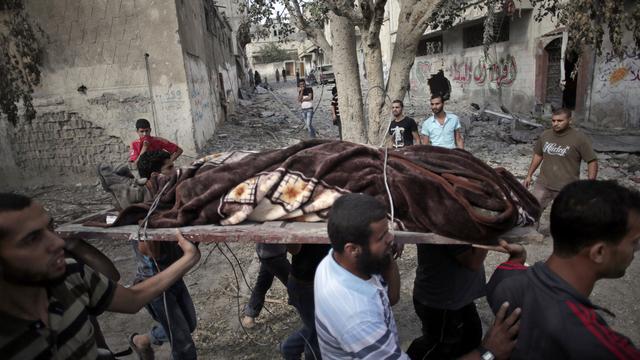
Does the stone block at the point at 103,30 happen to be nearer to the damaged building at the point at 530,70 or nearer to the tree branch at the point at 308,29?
the tree branch at the point at 308,29

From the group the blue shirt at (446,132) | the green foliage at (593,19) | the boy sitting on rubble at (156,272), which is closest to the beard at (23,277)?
the boy sitting on rubble at (156,272)

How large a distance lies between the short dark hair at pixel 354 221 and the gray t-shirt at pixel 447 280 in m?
0.91

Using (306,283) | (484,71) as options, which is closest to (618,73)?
(484,71)

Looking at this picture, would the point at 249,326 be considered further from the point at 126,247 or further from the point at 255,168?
the point at 126,247

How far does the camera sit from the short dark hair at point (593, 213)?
123 cm

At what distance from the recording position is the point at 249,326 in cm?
334

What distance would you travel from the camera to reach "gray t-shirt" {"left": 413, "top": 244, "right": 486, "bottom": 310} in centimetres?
216

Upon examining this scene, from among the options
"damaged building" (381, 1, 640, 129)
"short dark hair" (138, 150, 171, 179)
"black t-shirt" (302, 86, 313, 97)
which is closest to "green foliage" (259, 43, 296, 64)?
"damaged building" (381, 1, 640, 129)

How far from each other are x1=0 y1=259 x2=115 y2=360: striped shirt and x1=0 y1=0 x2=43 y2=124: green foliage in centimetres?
673

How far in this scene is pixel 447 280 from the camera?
216cm

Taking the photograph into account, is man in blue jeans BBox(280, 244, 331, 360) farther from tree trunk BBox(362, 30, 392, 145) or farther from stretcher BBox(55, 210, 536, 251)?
tree trunk BBox(362, 30, 392, 145)

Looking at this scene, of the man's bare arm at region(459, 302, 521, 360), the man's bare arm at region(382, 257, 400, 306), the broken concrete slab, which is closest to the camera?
the man's bare arm at region(459, 302, 521, 360)

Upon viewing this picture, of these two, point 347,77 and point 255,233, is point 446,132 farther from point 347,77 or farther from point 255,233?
point 255,233

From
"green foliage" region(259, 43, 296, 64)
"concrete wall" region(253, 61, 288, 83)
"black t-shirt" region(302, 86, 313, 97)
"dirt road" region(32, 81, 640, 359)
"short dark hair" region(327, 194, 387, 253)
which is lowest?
"dirt road" region(32, 81, 640, 359)
